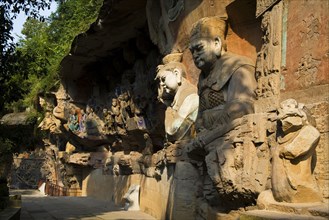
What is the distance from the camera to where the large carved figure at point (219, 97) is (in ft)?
17.7

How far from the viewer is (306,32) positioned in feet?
15.1

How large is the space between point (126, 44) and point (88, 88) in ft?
18.4

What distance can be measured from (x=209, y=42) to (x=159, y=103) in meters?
4.20

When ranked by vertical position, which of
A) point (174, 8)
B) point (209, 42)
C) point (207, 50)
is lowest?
point (207, 50)

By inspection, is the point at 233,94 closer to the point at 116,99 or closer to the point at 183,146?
the point at 183,146

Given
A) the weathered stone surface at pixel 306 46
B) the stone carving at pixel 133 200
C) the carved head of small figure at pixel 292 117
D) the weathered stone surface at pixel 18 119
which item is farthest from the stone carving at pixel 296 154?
the weathered stone surface at pixel 18 119

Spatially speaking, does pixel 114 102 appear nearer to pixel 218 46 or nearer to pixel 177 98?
pixel 177 98

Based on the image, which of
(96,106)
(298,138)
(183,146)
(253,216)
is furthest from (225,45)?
(96,106)

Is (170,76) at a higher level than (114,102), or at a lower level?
lower

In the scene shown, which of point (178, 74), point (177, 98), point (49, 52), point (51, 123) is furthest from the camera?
point (51, 123)

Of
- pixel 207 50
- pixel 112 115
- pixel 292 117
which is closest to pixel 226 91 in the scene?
pixel 207 50

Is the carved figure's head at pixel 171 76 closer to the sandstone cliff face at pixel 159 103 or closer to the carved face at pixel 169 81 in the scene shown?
the carved face at pixel 169 81

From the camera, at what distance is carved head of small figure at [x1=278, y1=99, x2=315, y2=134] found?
3939 millimetres

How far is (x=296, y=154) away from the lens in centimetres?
393
